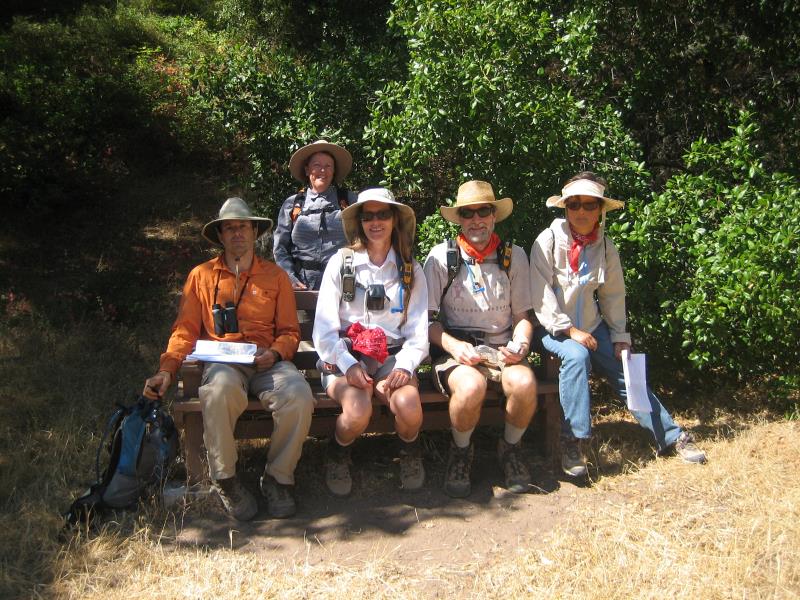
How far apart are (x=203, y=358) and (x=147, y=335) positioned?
3.10 metres

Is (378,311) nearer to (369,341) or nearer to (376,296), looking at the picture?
(376,296)

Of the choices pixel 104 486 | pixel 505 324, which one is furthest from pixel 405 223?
pixel 104 486

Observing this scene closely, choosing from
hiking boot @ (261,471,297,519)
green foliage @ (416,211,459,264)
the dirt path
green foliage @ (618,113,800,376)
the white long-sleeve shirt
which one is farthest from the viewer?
green foliage @ (416,211,459,264)

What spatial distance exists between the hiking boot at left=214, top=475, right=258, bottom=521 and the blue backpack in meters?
0.37

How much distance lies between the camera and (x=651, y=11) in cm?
662

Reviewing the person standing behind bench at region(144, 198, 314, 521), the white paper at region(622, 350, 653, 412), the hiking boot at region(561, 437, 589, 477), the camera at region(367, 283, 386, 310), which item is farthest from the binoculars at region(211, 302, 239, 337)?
the white paper at region(622, 350, 653, 412)

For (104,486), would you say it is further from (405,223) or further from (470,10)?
(470,10)

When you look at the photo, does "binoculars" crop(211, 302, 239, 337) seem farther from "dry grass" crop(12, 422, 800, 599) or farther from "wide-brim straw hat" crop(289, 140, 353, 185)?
"wide-brim straw hat" crop(289, 140, 353, 185)

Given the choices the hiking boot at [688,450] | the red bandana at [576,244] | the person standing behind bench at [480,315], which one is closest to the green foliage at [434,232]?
the person standing behind bench at [480,315]

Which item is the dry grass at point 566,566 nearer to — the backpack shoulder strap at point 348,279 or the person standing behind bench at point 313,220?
the backpack shoulder strap at point 348,279

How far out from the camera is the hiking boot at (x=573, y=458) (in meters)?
4.52

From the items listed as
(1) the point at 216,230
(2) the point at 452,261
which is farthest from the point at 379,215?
(1) the point at 216,230

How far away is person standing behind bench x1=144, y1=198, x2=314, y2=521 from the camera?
161 inches

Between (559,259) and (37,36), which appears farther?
(37,36)
